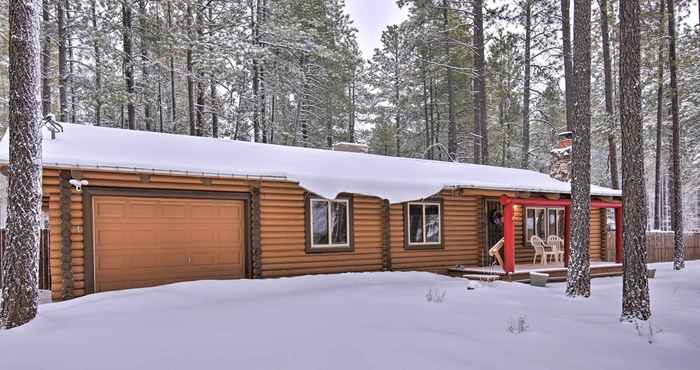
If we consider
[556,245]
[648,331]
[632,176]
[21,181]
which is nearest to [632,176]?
[632,176]

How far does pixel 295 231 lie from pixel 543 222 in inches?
321

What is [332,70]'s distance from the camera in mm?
20906

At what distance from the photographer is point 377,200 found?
10992 millimetres

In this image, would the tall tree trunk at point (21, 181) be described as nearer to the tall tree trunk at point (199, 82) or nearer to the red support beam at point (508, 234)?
the red support beam at point (508, 234)

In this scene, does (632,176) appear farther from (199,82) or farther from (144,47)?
(199,82)

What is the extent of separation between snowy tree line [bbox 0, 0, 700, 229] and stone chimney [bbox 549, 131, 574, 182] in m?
1.35

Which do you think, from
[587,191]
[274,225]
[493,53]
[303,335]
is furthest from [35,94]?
[493,53]

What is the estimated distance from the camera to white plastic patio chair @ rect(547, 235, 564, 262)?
13.2 m

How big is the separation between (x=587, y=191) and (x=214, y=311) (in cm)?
629

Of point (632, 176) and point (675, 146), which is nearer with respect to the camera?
point (632, 176)

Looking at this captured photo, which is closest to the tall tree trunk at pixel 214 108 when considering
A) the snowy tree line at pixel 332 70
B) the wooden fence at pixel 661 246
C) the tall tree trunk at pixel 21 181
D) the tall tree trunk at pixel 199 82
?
the snowy tree line at pixel 332 70

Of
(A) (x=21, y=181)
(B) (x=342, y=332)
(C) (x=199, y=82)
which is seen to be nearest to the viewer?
(B) (x=342, y=332)

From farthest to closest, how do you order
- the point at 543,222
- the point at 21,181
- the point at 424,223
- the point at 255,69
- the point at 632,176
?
the point at 255,69 < the point at 543,222 < the point at 424,223 < the point at 632,176 < the point at 21,181

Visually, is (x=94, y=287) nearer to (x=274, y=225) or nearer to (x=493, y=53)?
A: (x=274, y=225)
